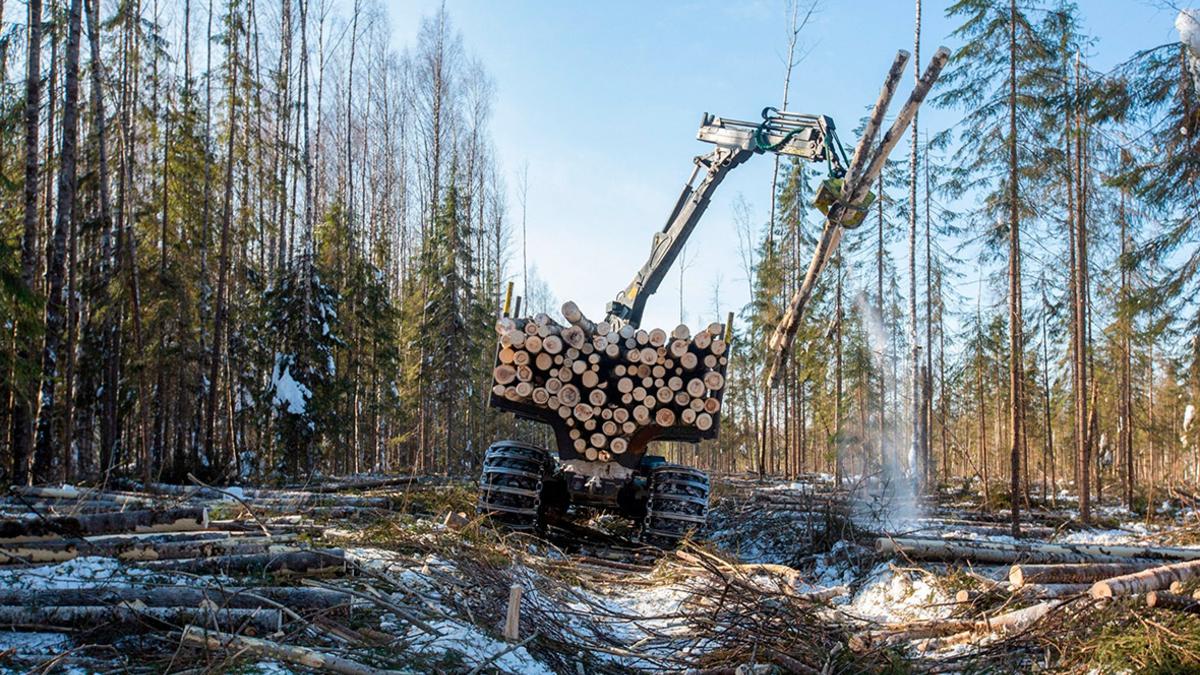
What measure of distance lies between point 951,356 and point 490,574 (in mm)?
32088

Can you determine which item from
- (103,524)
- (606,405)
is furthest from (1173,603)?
(103,524)

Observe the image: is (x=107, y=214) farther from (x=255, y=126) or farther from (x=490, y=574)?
(x=490, y=574)

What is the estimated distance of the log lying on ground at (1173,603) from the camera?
471 cm

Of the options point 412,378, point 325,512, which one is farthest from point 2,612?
point 412,378

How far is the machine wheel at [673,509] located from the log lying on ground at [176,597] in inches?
185

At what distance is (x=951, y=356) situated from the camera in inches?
1323

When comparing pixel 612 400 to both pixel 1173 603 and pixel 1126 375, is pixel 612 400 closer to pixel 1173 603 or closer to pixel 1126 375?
pixel 1173 603

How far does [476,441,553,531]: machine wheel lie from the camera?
857cm

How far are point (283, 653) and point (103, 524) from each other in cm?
250

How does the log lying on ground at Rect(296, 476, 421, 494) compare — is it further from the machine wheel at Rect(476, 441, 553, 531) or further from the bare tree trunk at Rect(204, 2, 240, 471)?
the machine wheel at Rect(476, 441, 553, 531)

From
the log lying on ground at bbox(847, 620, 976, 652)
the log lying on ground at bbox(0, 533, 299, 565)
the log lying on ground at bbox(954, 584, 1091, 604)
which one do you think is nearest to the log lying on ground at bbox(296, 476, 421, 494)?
the log lying on ground at bbox(0, 533, 299, 565)

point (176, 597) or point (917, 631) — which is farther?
point (917, 631)

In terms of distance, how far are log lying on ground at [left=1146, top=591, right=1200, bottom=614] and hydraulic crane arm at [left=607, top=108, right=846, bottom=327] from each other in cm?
626

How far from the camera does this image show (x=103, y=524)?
204 inches
